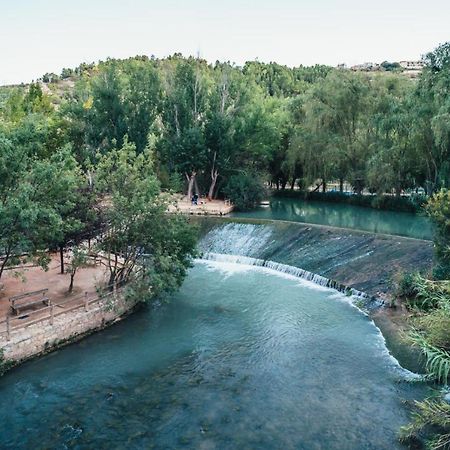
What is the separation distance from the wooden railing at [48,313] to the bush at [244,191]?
22.6m

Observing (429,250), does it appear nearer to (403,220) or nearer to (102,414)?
→ (403,220)

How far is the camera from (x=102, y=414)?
42.3 feet

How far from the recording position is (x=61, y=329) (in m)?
16.6

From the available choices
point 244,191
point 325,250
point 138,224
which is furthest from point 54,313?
point 244,191

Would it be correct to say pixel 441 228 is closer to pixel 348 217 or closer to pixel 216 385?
pixel 216 385

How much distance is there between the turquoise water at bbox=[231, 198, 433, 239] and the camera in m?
32.0

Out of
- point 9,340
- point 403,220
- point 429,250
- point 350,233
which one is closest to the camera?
point 9,340

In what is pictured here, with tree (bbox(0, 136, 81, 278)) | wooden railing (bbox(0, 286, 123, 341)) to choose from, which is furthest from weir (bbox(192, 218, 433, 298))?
tree (bbox(0, 136, 81, 278))

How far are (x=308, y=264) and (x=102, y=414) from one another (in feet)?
49.0

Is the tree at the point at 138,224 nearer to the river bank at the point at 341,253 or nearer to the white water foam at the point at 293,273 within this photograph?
the river bank at the point at 341,253

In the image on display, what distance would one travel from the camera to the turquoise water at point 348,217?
32.0 meters

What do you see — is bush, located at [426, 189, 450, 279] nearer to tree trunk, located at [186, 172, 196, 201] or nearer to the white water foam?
the white water foam

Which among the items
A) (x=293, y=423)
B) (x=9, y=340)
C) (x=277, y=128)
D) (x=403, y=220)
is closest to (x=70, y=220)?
(x=9, y=340)

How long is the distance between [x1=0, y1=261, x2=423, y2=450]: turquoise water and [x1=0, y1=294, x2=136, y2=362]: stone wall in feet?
1.25
